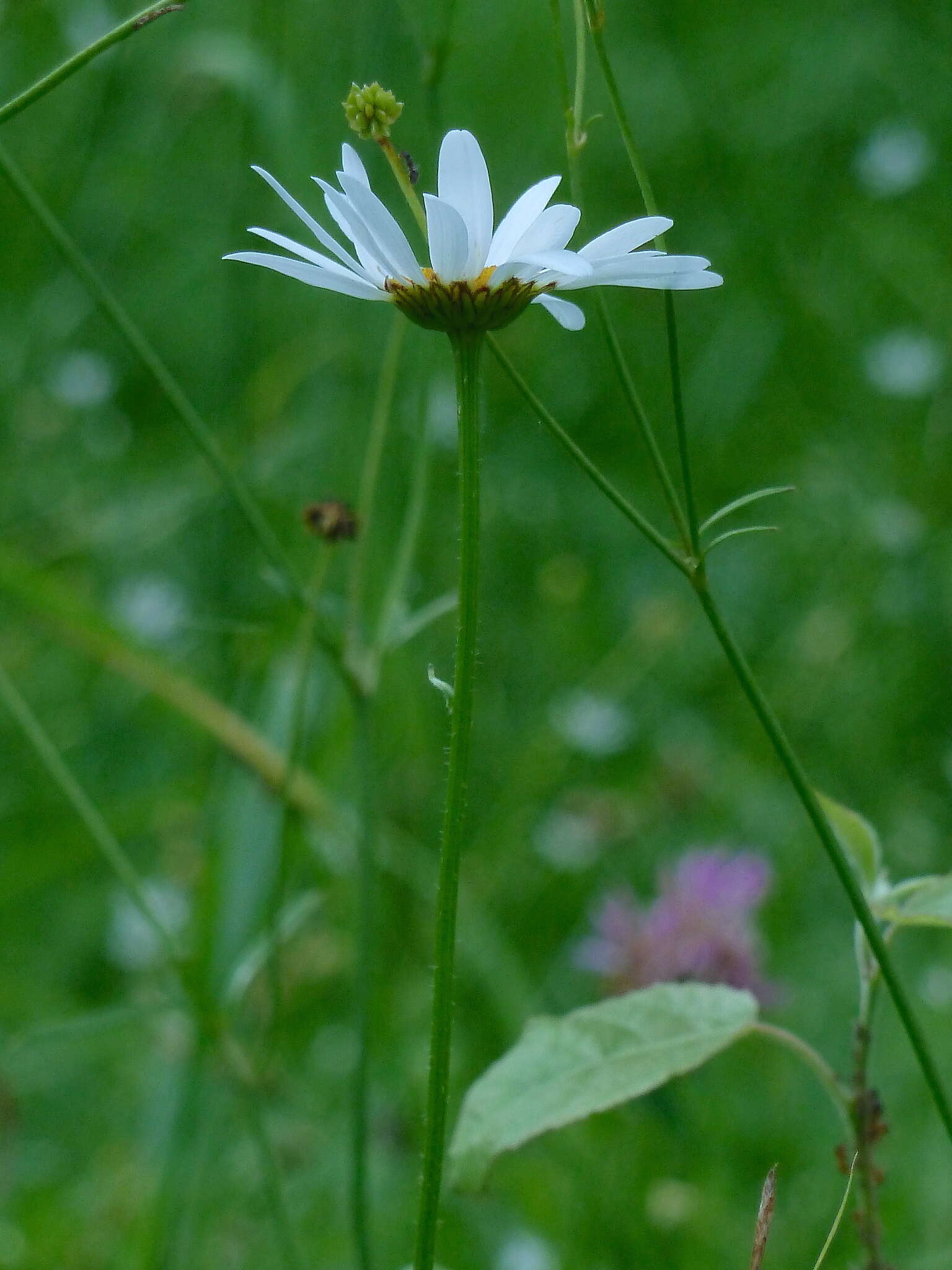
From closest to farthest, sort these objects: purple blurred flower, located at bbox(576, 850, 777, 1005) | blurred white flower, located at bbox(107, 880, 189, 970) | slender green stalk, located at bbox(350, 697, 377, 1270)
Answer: slender green stalk, located at bbox(350, 697, 377, 1270)
purple blurred flower, located at bbox(576, 850, 777, 1005)
blurred white flower, located at bbox(107, 880, 189, 970)

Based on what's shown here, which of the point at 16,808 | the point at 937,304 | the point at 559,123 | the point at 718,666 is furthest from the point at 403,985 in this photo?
the point at 559,123

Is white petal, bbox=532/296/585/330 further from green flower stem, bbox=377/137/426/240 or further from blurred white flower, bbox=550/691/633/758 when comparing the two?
blurred white flower, bbox=550/691/633/758

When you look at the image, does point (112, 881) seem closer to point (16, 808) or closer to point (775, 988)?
point (16, 808)

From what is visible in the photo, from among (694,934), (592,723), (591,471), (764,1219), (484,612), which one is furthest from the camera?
(484,612)

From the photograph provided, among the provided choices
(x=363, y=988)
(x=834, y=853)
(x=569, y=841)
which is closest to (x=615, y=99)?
(x=834, y=853)

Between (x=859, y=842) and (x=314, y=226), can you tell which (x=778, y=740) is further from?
(x=314, y=226)

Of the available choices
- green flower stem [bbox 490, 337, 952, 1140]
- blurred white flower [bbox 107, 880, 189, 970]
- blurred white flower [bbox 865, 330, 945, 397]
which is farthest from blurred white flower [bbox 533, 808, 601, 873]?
green flower stem [bbox 490, 337, 952, 1140]

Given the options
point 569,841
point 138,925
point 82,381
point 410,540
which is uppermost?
point 82,381
